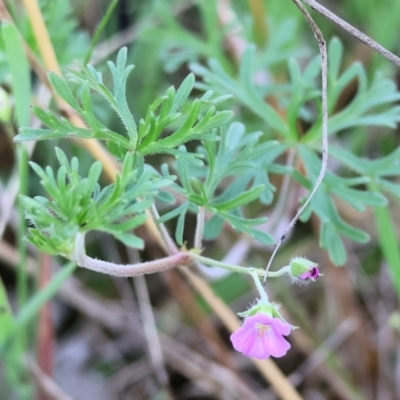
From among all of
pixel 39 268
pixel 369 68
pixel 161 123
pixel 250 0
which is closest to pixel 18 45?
pixel 161 123

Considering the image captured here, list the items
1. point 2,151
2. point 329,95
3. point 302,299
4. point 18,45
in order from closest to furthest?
point 18,45, point 329,95, point 302,299, point 2,151

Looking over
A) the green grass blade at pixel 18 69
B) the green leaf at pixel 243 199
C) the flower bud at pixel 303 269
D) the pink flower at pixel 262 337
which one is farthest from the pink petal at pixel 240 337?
the green grass blade at pixel 18 69

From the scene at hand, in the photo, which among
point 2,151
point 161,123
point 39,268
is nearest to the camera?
point 161,123

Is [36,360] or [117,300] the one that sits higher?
[36,360]

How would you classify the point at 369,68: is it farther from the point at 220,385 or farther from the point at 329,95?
the point at 220,385

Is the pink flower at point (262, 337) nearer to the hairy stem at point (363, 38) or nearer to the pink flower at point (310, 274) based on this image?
the pink flower at point (310, 274)

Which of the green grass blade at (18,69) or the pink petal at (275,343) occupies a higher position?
the green grass blade at (18,69)

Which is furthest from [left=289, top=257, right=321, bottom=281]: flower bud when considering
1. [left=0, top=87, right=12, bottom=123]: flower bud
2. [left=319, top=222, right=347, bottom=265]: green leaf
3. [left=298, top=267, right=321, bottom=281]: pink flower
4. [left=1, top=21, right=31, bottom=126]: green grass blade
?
[left=0, top=87, right=12, bottom=123]: flower bud

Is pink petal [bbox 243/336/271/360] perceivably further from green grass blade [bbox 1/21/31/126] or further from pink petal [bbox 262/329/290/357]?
green grass blade [bbox 1/21/31/126]
